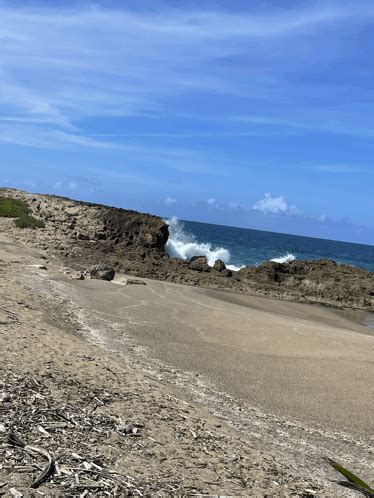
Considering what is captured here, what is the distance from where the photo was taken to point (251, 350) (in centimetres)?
1309

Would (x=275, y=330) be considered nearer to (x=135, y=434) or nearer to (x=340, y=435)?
(x=340, y=435)

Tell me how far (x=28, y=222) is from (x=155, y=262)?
8188 mm

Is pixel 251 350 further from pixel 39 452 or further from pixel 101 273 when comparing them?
pixel 101 273

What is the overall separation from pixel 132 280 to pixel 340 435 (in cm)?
1503

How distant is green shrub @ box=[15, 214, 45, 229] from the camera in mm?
31384

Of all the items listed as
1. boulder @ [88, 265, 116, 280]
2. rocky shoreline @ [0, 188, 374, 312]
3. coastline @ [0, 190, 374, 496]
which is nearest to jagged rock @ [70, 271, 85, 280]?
boulder @ [88, 265, 116, 280]

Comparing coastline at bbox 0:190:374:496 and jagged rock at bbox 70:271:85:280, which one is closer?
coastline at bbox 0:190:374:496

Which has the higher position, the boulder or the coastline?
the boulder

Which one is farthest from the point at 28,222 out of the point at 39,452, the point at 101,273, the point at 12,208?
the point at 39,452

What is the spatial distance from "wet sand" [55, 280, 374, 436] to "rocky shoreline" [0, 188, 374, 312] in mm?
6905

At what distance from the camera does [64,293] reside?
1734 centimetres

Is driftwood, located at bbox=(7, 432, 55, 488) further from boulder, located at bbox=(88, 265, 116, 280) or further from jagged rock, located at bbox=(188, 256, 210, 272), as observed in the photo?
jagged rock, located at bbox=(188, 256, 210, 272)

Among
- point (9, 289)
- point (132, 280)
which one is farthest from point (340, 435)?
point (132, 280)

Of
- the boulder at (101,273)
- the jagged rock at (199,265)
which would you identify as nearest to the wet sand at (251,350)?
the boulder at (101,273)
